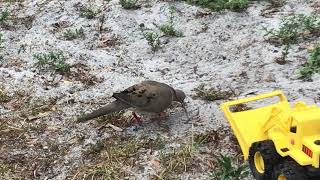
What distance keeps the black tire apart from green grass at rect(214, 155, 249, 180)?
1.60 ft

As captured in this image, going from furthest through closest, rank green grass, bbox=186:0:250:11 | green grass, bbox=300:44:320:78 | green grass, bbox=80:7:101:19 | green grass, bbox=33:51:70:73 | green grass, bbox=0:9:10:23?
green grass, bbox=0:9:10:23
green grass, bbox=80:7:101:19
green grass, bbox=186:0:250:11
green grass, bbox=33:51:70:73
green grass, bbox=300:44:320:78

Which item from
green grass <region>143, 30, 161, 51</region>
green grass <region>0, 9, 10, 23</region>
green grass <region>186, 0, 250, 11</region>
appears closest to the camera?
green grass <region>143, 30, 161, 51</region>

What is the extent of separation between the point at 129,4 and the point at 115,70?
155cm

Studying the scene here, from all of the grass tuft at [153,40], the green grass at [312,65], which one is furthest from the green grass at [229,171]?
the grass tuft at [153,40]

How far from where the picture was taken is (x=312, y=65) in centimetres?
602

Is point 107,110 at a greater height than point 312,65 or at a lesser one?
lesser

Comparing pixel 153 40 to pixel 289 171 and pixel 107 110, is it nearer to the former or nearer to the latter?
A: pixel 107 110

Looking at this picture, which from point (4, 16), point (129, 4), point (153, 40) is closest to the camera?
point (153, 40)

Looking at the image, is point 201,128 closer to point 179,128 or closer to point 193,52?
point 179,128

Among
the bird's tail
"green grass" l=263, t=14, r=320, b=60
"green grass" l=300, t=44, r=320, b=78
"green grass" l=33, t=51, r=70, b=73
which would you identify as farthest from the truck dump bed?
"green grass" l=33, t=51, r=70, b=73

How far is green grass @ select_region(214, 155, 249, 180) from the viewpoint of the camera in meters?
4.39

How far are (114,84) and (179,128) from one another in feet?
4.08

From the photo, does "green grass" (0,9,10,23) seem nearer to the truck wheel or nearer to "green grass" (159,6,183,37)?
"green grass" (159,6,183,37)

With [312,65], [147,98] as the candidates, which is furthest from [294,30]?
[147,98]
